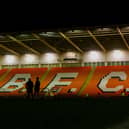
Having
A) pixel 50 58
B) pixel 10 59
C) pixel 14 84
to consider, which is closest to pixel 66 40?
pixel 50 58

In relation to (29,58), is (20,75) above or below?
below

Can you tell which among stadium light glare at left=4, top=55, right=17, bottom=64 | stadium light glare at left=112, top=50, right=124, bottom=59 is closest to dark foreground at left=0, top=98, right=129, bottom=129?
stadium light glare at left=112, top=50, right=124, bottom=59

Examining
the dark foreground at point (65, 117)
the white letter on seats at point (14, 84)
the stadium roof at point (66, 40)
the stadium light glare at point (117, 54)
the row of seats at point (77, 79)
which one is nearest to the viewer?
the dark foreground at point (65, 117)

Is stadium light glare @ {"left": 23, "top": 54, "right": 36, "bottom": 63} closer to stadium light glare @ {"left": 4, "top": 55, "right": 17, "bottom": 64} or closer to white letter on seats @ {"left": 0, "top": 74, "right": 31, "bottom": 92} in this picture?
stadium light glare @ {"left": 4, "top": 55, "right": 17, "bottom": 64}

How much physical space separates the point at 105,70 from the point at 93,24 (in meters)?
8.22

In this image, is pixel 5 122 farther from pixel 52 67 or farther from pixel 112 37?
pixel 52 67

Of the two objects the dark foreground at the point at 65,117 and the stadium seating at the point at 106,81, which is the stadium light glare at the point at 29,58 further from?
the dark foreground at the point at 65,117

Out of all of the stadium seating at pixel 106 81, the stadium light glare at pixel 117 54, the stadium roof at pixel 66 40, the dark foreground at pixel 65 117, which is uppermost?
the stadium roof at pixel 66 40

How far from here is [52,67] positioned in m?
36.2

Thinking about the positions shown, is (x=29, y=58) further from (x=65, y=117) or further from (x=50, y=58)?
(x=65, y=117)

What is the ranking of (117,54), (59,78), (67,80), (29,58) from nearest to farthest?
(67,80), (59,78), (117,54), (29,58)

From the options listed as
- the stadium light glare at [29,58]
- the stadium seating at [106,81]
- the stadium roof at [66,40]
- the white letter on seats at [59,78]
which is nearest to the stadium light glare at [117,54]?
the stadium roof at [66,40]

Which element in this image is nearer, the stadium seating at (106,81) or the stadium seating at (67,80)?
the stadium seating at (106,81)

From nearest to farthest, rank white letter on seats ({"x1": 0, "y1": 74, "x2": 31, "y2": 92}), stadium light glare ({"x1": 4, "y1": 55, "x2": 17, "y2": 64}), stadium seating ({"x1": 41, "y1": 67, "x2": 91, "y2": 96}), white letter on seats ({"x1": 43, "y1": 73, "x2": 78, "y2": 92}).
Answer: stadium seating ({"x1": 41, "y1": 67, "x2": 91, "y2": 96}), white letter on seats ({"x1": 0, "y1": 74, "x2": 31, "y2": 92}), white letter on seats ({"x1": 43, "y1": 73, "x2": 78, "y2": 92}), stadium light glare ({"x1": 4, "y1": 55, "x2": 17, "y2": 64})
